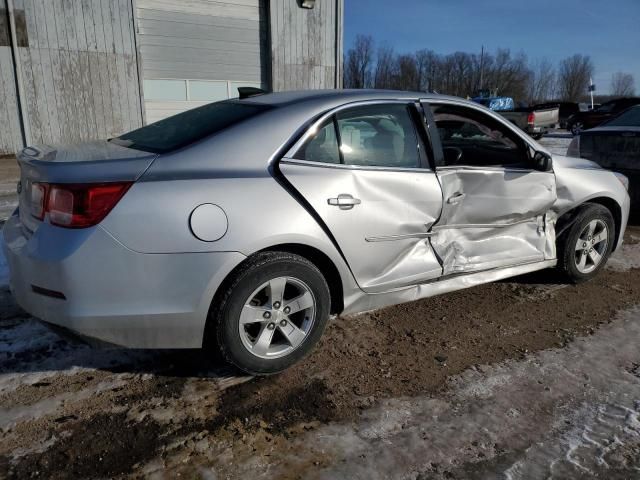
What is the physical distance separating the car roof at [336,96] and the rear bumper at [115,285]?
44.2 inches

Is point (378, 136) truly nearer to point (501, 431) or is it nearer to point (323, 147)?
point (323, 147)

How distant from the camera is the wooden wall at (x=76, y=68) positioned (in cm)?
1191

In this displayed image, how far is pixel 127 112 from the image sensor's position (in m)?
13.3

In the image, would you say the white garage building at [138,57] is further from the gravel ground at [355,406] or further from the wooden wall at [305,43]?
the gravel ground at [355,406]

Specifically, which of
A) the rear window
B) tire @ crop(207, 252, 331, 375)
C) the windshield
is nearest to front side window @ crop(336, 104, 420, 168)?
the rear window

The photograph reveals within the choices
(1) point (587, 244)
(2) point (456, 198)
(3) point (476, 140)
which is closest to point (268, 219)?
(2) point (456, 198)

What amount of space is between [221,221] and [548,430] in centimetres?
187

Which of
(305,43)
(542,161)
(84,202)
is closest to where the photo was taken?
(84,202)

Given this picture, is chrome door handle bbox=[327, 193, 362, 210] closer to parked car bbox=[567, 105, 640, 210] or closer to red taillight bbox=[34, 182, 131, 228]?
red taillight bbox=[34, 182, 131, 228]

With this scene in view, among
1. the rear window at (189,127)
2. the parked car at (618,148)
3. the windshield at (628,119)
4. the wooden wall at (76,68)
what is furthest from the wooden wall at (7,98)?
the windshield at (628,119)

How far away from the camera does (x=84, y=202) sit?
2344 millimetres

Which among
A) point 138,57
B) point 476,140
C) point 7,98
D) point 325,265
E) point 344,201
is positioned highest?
point 138,57

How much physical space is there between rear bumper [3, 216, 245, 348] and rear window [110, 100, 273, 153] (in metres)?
0.63

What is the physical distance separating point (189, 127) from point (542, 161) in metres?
2.58
